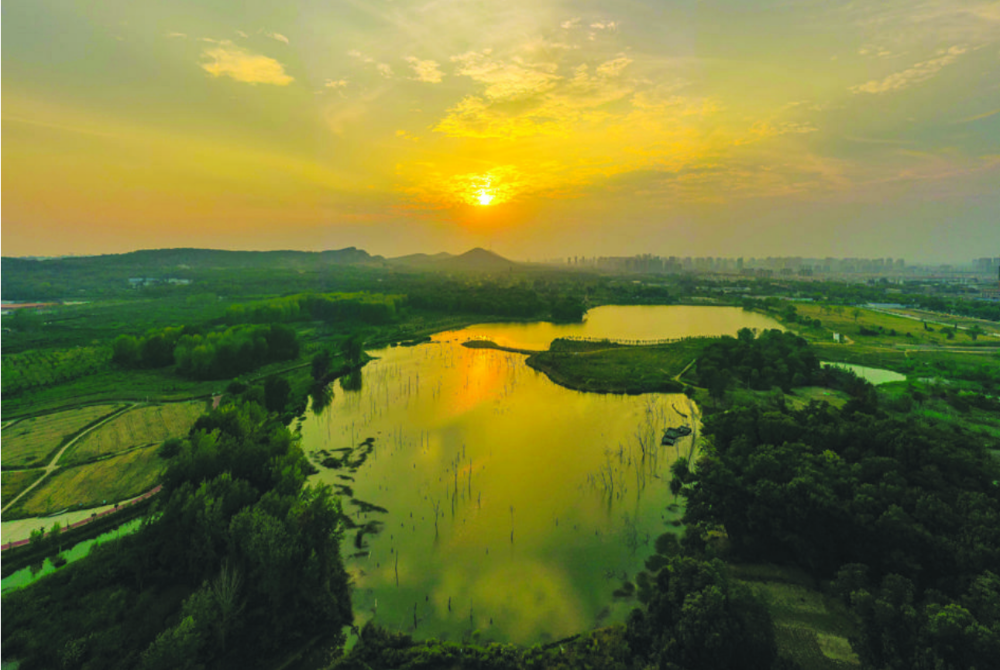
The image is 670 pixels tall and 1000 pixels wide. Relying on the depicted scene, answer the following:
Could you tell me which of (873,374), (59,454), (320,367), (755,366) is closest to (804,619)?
(755,366)

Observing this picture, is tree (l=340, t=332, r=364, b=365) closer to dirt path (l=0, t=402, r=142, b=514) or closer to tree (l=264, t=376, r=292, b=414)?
tree (l=264, t=376, r=292, b=414)

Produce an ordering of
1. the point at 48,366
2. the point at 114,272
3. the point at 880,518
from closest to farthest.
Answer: the point at 880,518 → the point at 48,366 → the point at 114,272

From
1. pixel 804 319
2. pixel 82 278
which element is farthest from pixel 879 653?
pixel 82 278

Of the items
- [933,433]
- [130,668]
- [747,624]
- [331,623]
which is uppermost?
[933,433]

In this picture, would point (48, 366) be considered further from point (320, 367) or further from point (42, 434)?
point (320, 367)

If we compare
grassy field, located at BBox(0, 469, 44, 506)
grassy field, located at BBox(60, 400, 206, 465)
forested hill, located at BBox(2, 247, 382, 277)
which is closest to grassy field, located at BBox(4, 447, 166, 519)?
grassy field, located at BBox(0, 469, 44, 506)

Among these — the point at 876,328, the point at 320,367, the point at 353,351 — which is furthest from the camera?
the point at 876,328

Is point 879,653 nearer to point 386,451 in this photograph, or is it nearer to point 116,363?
point 386,451
